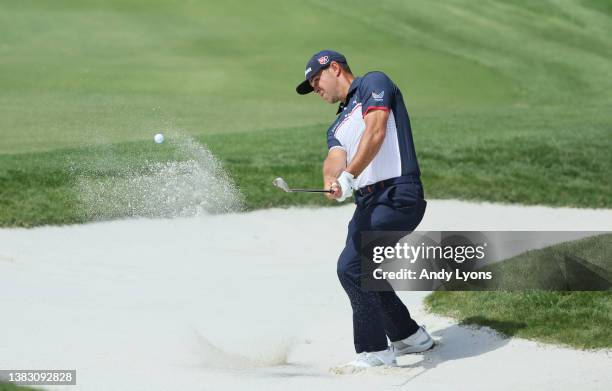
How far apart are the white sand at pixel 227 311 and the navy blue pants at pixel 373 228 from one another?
0.27 meters

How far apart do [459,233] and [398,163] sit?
18.0ft

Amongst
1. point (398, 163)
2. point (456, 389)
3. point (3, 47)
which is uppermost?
point (398, 163)

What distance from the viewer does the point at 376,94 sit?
6781 mm

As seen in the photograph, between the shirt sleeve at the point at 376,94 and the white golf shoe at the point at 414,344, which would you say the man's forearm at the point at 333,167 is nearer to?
the shirt sleeve at the point at 376,94

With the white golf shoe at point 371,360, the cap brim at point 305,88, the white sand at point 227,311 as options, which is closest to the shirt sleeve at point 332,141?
the cap brim at point 305,88

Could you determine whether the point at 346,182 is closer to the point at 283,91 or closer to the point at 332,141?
the point at 332,141

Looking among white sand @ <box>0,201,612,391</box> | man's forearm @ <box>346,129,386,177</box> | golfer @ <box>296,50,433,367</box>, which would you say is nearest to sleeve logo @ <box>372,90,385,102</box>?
golfer @ <box>296,50,433,367</box>

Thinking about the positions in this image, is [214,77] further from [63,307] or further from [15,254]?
[63,307]

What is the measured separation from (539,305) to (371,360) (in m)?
1.94

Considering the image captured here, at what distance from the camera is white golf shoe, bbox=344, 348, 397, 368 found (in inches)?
281

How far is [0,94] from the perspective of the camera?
1933 cm

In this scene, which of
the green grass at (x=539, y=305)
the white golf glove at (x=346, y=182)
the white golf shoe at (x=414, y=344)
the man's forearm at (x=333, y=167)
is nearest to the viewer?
the white golf glove at (x=346, y=182)

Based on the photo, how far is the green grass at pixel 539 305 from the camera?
25.6ft

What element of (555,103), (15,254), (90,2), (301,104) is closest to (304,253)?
(15,254)
